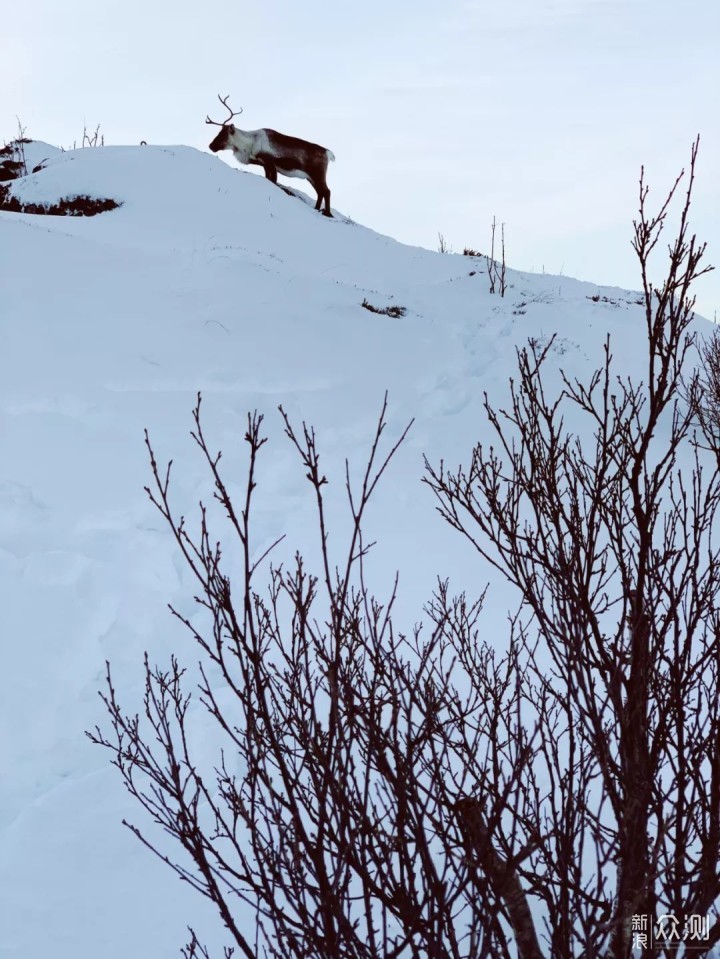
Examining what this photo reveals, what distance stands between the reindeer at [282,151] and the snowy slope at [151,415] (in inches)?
86.0

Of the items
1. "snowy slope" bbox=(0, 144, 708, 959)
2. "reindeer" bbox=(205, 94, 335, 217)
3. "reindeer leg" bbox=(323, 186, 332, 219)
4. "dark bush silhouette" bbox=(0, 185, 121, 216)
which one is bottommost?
"snowy slope" bbox=(0, 144, 708, 959)

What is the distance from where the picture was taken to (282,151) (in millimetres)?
15328

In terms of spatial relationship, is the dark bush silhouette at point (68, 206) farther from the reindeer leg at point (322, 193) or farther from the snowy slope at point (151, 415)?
the reindeer leg at point (322, 193)

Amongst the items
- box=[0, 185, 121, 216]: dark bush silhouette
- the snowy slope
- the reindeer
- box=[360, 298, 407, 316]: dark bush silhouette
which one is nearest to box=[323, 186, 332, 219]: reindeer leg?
the reindeer

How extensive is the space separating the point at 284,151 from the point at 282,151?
4 centimetres

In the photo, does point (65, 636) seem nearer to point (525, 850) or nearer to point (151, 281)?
point (525, 850)

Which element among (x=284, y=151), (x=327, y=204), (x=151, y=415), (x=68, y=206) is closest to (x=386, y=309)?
(x=151, y=415)

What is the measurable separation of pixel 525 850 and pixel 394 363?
7.74m

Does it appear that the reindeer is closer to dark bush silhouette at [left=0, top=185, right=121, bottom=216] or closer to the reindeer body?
the reindeer body

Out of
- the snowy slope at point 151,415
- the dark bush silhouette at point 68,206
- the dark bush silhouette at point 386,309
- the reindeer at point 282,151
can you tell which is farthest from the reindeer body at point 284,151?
the dark bush silhouette at point 386,309

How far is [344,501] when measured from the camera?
6.66 m

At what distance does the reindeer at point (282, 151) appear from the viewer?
15258 mm

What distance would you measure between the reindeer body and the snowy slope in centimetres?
216

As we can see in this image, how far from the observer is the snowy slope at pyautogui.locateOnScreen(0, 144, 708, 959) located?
375 centimetres
